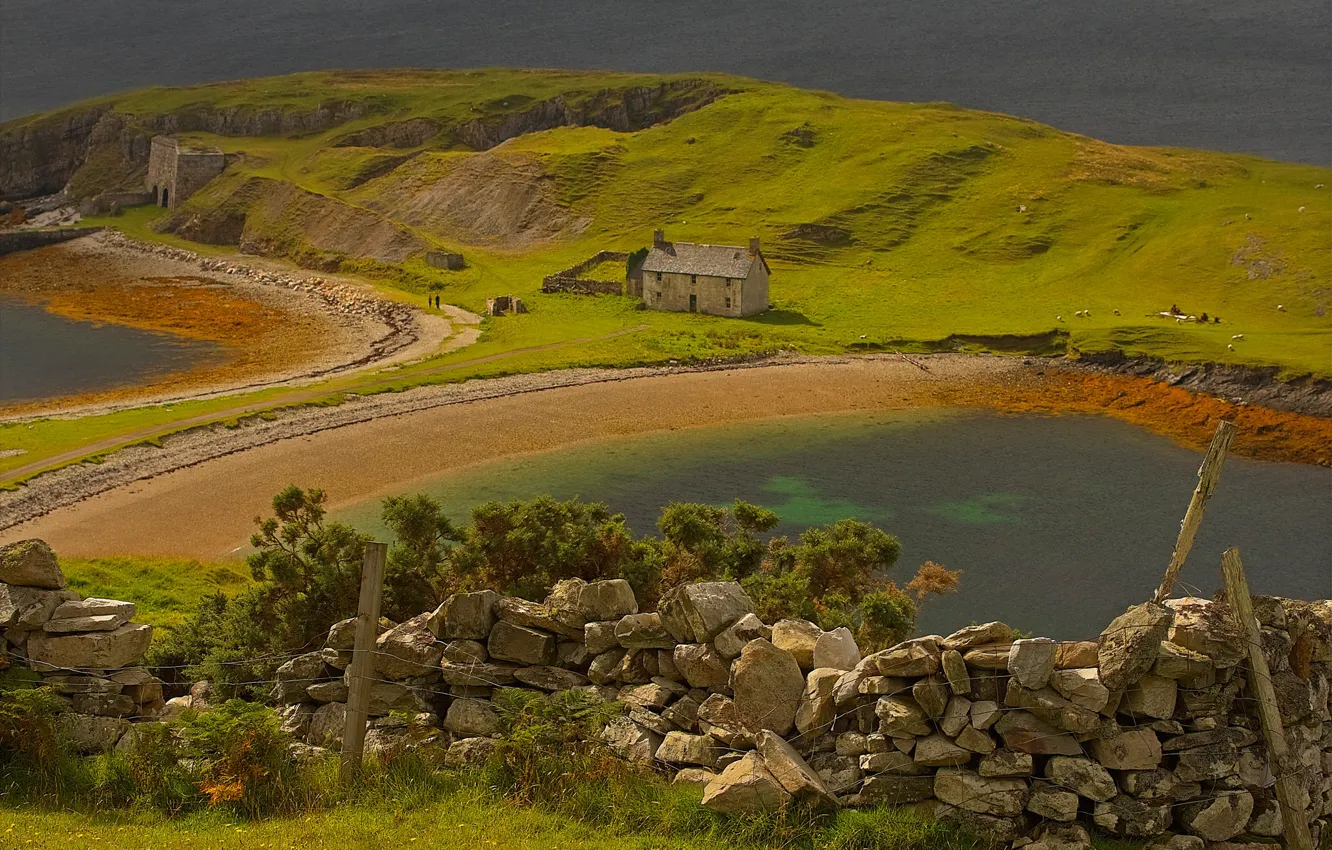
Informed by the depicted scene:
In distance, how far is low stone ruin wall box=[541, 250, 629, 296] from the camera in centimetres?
12175

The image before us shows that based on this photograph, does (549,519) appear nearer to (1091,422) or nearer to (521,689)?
(521,689)

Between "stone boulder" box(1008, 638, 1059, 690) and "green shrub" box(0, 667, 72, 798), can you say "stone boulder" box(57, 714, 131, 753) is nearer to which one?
"green shrub" box(0, 667, 72, 798)

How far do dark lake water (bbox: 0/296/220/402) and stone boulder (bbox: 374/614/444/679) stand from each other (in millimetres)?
78067

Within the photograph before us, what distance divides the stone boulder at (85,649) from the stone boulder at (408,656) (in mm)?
A: 4254

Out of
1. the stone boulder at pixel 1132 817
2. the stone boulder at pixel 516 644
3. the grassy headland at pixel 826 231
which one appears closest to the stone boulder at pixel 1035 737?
the stone boulder at pixel 1132 817

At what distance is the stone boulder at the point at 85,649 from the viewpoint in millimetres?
20078

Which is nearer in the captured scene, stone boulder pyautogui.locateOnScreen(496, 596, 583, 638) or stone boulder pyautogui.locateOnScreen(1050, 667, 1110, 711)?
stone boulder pyautogui.locateOnScreen(1050, 667, 1110, 711)

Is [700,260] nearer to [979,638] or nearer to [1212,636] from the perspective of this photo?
[979,638]

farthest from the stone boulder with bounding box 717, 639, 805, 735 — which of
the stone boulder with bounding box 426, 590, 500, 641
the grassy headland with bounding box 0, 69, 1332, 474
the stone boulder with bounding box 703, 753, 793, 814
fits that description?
the grassy headland with bounding box 0, 69, 1332, 474

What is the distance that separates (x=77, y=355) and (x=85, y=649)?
92.6 m

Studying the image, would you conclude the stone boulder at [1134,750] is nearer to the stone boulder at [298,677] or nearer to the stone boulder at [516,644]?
the stone boulder at [516,644]


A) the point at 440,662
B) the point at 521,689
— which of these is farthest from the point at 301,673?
the point at 521,689

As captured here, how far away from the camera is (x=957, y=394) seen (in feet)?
291

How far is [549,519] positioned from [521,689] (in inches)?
596
